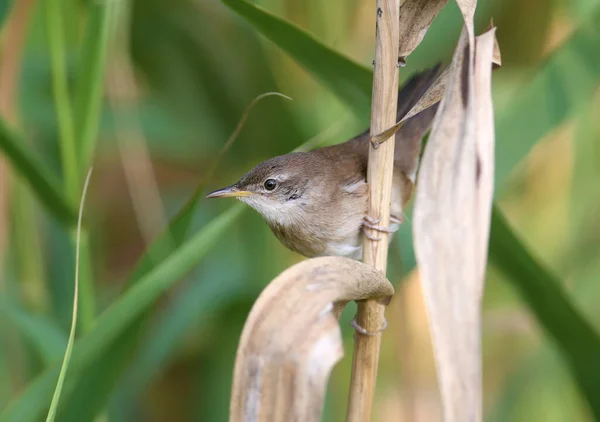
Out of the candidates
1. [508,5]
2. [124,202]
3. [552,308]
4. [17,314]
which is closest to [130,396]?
[17,314]

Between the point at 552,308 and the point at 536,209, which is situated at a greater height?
the point at 536,209

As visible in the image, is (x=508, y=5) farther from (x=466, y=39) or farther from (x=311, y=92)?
(x=466, y=39)

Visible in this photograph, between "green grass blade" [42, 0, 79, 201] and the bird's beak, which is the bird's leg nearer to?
the bird's beak

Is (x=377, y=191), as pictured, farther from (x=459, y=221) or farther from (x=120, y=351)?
(x=120, y=351)

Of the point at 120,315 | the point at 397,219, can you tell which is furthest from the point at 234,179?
the point at 120,315

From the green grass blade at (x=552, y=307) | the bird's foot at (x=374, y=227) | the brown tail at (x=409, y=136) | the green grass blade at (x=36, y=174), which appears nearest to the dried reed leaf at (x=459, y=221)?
the bird's foot at (x=374, y=227)
